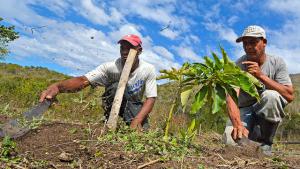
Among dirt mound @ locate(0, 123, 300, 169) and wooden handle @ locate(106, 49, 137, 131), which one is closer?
dirt mound @ locate(0, 123, 300, 169)

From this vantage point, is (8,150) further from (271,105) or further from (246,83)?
(271,105)

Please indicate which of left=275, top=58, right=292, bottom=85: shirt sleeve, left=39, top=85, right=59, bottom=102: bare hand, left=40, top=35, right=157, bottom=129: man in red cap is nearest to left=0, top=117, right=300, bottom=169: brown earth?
left=39, top=85, right=59, bottom=102: bare hand

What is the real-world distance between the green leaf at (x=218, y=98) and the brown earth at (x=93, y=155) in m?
0.34

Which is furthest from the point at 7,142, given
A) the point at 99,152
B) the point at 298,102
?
the point at 298,102

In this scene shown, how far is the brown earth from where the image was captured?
3.00 m

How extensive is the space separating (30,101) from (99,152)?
6.21 metres

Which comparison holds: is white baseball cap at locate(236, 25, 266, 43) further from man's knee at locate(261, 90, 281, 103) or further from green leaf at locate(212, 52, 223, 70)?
green leaf at locate(212, 52, 223, 70)

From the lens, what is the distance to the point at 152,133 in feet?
12.3

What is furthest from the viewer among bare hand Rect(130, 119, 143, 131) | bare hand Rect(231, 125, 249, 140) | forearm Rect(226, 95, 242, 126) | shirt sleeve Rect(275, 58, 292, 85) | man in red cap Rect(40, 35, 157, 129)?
man in red cap Rect(40, 35, 157, 129)

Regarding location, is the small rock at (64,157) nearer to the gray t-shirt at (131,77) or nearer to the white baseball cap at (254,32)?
the gray t-shirt at (131,77)

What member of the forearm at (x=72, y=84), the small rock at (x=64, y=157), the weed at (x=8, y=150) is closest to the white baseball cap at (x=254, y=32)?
the forearm at (x=72, y=84)

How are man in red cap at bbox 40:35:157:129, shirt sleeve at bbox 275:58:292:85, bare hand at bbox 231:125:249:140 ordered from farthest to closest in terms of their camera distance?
man in red cap at bbox 40:35:157:129, shirt sleeve at bbox 275:58:292:85, bare hand at bbox 231:125:249:140

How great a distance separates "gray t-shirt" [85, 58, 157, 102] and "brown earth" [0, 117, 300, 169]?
1255mm

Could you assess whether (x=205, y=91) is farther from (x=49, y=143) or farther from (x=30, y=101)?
(x=30, y=101)
